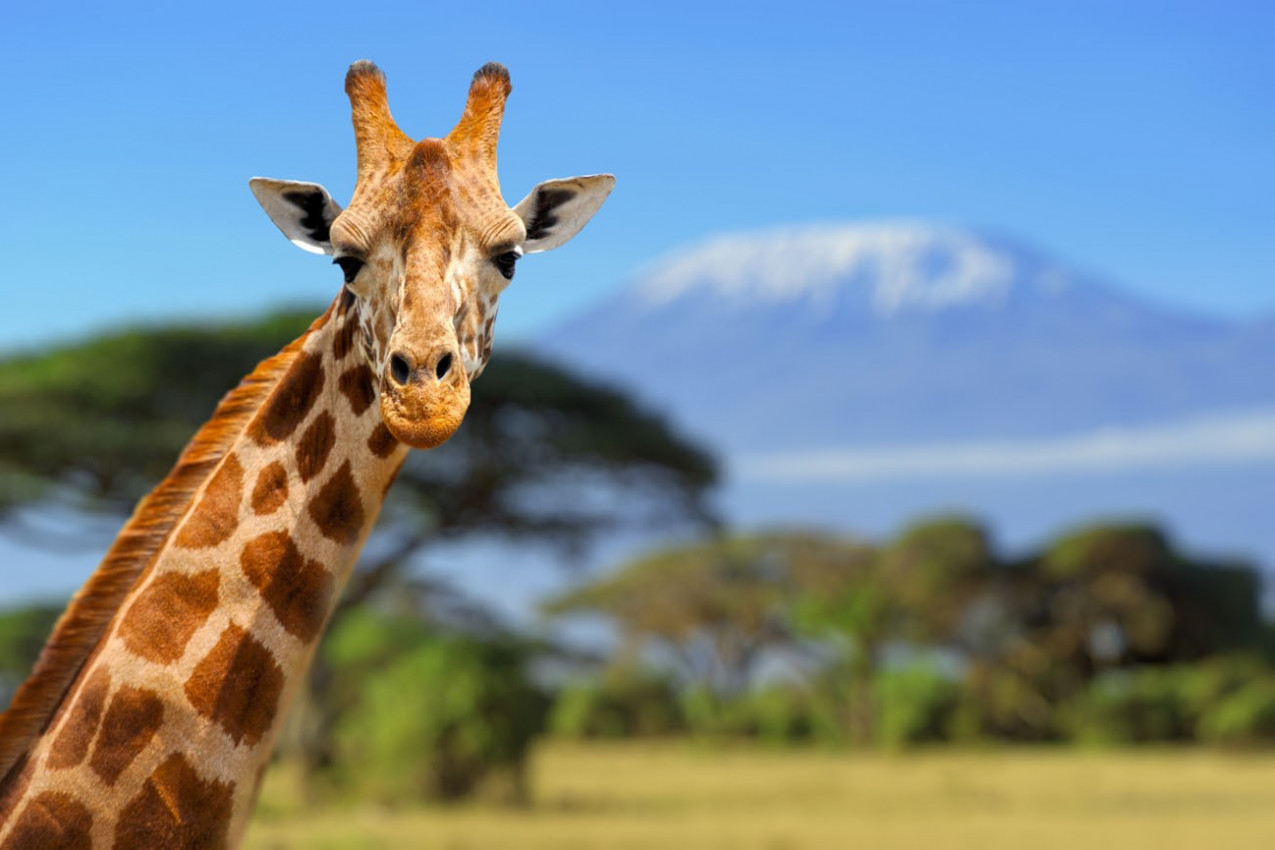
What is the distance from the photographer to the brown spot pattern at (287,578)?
378 centimetres

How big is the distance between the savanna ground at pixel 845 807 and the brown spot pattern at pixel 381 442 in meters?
14.0

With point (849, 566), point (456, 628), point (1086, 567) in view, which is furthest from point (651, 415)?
point (1086, 567)

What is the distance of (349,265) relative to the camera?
3574 mm

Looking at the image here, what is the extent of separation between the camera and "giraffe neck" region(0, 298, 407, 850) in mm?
3668

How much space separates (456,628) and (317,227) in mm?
20996

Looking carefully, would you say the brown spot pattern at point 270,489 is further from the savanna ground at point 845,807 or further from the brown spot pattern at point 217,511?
the savanna ground at point 845,807

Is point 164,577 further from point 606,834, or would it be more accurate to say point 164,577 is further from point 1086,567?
point 1086,567

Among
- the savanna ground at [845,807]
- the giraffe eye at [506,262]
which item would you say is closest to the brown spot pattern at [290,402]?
the giraffe eye at [506,262]

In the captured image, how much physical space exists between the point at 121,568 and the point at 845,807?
68.6 feet

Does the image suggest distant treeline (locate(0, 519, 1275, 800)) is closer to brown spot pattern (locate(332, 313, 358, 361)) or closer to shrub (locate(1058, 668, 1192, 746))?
shrub (locate(1058, 668, 1192, 746))

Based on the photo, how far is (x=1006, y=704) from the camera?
3550 centimetres

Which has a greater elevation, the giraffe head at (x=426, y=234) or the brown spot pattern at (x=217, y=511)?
the giraffe head at (x=426, y=234)

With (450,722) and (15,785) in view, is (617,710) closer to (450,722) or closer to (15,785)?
(450,722)

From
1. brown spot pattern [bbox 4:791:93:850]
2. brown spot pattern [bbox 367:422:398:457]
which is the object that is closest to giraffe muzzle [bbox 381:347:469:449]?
brown spot pattern [bbox 367:422:398:457]
